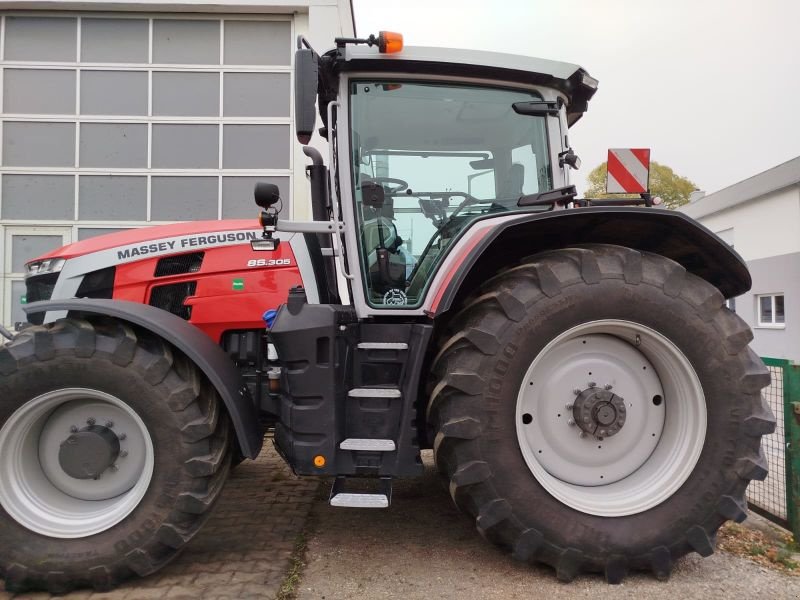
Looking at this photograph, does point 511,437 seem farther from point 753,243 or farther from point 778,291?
point 753,243

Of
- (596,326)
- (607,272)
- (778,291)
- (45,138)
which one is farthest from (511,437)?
(778,291)

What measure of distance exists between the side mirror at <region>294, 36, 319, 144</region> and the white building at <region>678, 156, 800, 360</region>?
13483mm

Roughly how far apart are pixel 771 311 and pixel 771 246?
165cm

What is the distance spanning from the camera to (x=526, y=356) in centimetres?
238

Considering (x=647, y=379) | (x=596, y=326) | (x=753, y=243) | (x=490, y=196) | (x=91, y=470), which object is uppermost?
(x=753, y=243)

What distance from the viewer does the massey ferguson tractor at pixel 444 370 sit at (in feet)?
7.77

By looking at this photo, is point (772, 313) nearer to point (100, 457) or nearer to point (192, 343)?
point (192, 343)

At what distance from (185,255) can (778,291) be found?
49.0ft

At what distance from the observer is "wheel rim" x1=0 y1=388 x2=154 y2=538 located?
7.95 feet

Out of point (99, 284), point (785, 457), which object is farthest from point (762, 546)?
point (99, 284)

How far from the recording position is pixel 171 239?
3.07m

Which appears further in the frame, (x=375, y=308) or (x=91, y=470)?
(x=375, y=308)

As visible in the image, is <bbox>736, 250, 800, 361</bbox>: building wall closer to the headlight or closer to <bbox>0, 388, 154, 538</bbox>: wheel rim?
<bbox>0, 388, 154, 538</bbox>: wheel rim

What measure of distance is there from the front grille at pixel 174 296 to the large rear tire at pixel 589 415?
1.46 m
